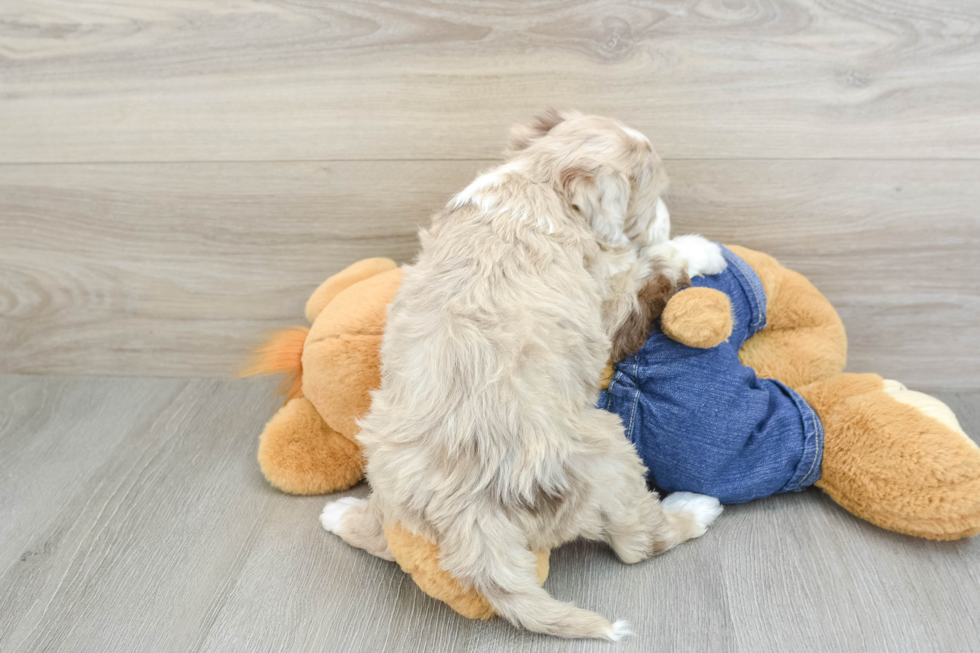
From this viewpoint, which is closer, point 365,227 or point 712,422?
point 712,422

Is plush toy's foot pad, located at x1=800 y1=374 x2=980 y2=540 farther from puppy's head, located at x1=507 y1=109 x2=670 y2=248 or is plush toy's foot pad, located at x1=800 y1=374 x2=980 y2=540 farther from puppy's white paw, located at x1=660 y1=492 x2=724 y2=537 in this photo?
puppy's head, located at x1=507 y1=109 x2=670 y2=248

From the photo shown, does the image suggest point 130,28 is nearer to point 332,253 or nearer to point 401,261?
point 332,253

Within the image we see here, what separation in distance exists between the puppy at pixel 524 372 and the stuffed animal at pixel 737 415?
67 mm

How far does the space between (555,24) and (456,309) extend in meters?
0.59

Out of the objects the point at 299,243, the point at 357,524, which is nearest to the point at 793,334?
the point at 357,524

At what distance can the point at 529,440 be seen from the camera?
816 millimetres

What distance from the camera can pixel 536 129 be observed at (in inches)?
39.6

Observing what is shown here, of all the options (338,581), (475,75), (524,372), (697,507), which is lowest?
(338,581)

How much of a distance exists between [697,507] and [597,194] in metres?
0.50

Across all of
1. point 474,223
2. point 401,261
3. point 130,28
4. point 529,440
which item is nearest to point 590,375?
point 529,440

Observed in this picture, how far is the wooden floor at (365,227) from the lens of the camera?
94 centimetres

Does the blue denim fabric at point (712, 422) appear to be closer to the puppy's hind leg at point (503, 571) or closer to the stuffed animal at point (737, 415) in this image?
the stuffed animal at point (737, 415)

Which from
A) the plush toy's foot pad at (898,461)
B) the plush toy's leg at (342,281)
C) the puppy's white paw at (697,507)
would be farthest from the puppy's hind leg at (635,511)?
the plush toy's leg at (342,281)

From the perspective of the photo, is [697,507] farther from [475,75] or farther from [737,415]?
[475,75]
